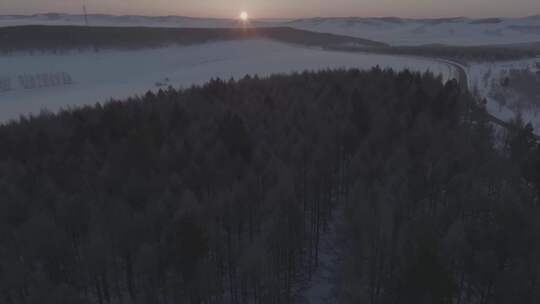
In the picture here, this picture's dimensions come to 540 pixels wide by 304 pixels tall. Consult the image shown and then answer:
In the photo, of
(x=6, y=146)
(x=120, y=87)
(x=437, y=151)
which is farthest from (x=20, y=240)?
(x=120, y=87)

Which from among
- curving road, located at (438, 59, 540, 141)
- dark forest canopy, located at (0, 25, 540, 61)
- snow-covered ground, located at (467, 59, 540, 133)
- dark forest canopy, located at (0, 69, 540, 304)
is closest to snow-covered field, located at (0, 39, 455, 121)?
curving road, located at (438, 59, 540, 141)

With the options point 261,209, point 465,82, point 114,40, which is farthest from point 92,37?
point 261,209

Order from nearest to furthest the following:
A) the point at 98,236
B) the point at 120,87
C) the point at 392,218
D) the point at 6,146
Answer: the point at 98,236 < the point at 392,218 < the point at 6,146 < the point at 120,87

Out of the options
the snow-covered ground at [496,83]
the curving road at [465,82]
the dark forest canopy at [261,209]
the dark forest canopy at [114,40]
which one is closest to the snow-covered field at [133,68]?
the curving road at [465,82]

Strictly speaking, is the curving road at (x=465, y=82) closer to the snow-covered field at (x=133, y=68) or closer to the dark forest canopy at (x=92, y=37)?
the snow-covered field at (x=133, y=68)

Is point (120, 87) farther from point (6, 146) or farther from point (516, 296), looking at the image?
point (516, 296)

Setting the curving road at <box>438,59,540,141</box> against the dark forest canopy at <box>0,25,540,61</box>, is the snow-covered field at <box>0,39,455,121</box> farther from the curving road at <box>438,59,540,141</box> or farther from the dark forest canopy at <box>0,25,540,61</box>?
the dark forest canopy at <box>0,25,540,61</box>

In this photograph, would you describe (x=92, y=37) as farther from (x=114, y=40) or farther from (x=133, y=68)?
(x=133, y=68)
